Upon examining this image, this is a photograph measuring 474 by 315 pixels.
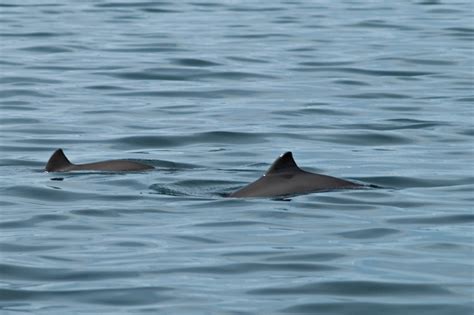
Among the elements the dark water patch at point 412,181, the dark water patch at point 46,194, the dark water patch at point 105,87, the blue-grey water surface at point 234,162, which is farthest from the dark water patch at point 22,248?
the dark water patch at point 105,87

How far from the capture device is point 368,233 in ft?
40.7

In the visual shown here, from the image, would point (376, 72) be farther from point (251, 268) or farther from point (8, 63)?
point (251, 268)

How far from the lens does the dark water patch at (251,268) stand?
1105 centimetres

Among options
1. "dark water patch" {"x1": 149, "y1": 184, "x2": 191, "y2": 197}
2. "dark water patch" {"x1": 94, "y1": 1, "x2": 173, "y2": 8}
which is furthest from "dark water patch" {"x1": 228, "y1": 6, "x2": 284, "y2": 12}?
"dark water patch" {"x1": 149, "y1": 184, "x2": 191, "y2": 197}

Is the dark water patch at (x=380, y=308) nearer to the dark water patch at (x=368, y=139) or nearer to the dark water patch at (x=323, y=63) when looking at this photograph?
the dark water patch at (x=368, y=139)

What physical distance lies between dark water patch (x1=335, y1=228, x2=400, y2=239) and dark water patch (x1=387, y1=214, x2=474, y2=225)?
0.44m

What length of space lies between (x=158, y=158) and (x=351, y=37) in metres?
13.9

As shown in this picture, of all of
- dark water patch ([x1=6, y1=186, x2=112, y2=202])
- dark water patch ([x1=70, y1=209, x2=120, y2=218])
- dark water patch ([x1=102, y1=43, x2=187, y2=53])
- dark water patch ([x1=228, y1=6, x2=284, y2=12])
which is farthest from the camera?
dark water patch ([x1=228, y1=6, x2=284, y2=12])

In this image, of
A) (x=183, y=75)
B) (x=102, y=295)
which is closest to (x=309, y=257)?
(x=102, y=295)

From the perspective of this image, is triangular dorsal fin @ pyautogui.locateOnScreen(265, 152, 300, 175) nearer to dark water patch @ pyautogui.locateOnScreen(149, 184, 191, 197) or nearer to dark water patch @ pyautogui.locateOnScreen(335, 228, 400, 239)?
dark water patch @ pyautogui.locateOnScreen(149, 184, 191, 197)

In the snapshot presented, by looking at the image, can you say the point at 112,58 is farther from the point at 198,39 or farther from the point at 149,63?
the point at 198,39

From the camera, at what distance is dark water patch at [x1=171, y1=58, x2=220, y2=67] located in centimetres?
2628

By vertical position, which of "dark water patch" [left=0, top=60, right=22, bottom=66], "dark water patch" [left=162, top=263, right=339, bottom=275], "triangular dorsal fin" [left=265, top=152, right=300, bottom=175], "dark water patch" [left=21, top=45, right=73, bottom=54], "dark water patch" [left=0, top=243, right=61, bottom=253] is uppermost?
"triangular dorsal fin" [left=265, top=152, right=300, bottom=175]

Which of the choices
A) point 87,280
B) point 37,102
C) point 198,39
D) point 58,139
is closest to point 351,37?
point 198,39
